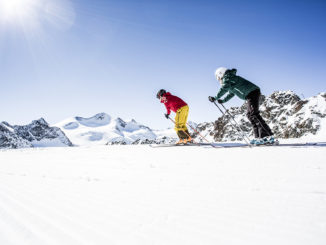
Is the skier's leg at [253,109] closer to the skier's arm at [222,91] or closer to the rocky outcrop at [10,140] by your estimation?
the skier's arm at [222,91]

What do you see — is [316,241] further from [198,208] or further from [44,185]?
[44,185]

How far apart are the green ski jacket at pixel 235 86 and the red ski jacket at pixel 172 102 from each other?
197cm

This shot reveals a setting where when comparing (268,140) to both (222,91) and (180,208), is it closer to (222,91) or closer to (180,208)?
(222,91)

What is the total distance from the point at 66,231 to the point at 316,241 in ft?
5.78

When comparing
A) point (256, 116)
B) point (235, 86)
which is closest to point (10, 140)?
point (235, 86)

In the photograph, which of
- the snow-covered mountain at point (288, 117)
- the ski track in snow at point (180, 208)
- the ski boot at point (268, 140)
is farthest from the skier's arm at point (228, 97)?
the snow-covered mountain at point (288, 117)

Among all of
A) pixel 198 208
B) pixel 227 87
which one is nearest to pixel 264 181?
pixel 198 208

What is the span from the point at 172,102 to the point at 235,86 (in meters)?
2.74

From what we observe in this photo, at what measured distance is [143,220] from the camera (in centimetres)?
159

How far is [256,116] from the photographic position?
18.1ft

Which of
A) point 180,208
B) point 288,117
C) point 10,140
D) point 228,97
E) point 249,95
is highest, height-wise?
point 10,140

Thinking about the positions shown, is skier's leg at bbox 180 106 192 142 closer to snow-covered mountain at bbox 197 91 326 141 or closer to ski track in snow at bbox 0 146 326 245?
ski track in snow at bbox 0 146 326 245

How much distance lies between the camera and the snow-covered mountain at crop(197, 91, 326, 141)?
45375 millimetres

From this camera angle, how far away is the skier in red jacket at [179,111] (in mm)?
7727
